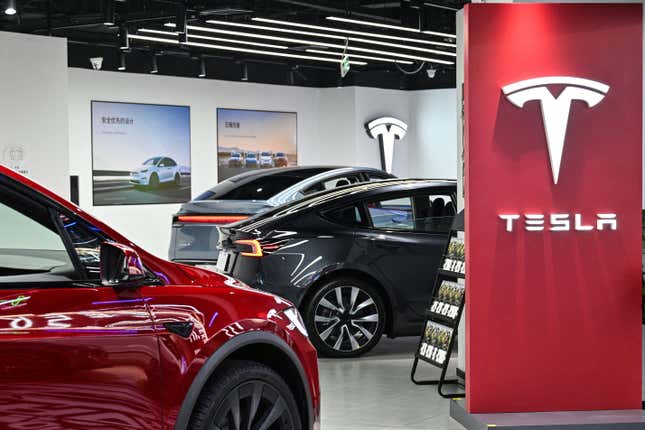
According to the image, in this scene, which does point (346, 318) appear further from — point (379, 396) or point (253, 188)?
point (253, 188)

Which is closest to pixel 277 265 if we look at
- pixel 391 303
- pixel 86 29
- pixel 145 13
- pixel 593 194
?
pixel 391 303

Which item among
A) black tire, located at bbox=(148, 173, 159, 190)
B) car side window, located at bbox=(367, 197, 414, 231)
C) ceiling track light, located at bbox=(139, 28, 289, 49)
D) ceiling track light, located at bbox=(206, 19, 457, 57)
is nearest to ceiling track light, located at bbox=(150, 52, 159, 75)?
ceiling track light, located at bbox=(139, 28, 289, 49)

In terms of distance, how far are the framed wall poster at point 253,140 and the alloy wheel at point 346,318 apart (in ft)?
42.3

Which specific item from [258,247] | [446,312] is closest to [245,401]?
[446,312]

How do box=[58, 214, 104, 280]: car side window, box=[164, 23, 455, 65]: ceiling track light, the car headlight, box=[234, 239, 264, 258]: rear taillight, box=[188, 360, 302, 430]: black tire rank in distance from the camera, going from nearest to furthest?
box=[58, 214, 104, 280]: car side window → box=[188, 360, 302, 430]: black tire → the car headlight → box=[234, 239, 264, 258]: rear taillight → box=[164, 23, 455, 65]: ceiling track light

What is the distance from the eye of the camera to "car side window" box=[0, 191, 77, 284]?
3418 mm

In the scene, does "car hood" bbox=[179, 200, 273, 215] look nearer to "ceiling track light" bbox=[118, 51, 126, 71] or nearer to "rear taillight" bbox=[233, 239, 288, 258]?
"rear taillight" bbox=[233, 239, 288, 258]

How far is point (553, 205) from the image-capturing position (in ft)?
18.7

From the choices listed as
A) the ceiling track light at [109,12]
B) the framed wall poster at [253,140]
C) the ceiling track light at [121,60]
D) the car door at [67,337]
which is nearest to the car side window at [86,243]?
the car door at [67,337]

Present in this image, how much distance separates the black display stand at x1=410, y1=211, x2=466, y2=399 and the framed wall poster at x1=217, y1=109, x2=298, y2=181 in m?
13.9

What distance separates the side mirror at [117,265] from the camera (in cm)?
349

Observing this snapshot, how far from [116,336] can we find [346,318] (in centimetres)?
488

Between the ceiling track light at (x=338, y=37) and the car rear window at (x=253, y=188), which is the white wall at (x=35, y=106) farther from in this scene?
the car rear window at (x=253, y=188)

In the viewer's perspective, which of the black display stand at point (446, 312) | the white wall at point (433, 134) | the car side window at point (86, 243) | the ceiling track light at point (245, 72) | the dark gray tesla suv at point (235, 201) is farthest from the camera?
the white wall at point (433, 134)
